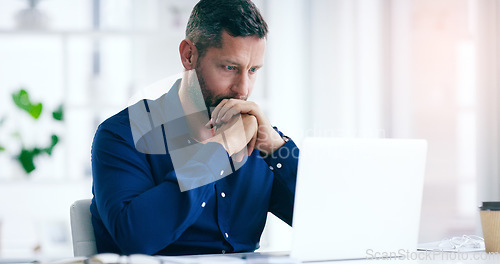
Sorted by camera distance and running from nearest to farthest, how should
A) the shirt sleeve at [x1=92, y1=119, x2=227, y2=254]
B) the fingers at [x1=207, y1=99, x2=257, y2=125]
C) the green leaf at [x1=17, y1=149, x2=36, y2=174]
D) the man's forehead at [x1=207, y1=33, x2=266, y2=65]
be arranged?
the shirt sleeve at [x1=92, y1=119, x2=227, y2=254] < the fingers at [x1=207, y1=99, x2=257, y2=125] < the man's forehead at [x1=207, y1=33, x2=266, y2=65] < the green leaf at [x1=17, y1=149, x2=36, y2=174]

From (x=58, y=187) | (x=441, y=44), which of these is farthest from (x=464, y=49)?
(x=58, y=187)

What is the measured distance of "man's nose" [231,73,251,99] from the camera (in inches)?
62.1

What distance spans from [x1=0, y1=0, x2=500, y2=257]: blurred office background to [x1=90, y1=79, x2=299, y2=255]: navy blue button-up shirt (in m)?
1.66

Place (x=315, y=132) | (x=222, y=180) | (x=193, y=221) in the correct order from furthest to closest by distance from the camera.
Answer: (x=315, y=132)
(x=222, y=180)
(x=193, y=221)

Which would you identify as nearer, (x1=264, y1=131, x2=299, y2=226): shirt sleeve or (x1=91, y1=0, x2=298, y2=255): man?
(x1=91, y1=0, x2=298, y2=255): man

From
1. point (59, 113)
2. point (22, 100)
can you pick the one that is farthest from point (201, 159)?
point (22, 100)

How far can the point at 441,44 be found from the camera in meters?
3.17

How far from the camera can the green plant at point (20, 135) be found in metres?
3.03

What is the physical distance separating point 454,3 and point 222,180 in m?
2.22

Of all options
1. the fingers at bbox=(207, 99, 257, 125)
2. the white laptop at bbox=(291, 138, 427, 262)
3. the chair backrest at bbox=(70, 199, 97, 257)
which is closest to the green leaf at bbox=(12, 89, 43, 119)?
the chair backrest at bbox=(70, 199, 97, 257)

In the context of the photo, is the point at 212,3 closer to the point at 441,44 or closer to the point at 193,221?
the point at 193,221

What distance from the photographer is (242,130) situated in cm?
139

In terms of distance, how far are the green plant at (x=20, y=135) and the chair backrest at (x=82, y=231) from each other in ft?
5.81

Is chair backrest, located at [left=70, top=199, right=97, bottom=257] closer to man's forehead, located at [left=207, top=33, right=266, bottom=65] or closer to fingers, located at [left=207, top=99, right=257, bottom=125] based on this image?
fingers, located at [left=207, top=99, right=257, bottom=125]
